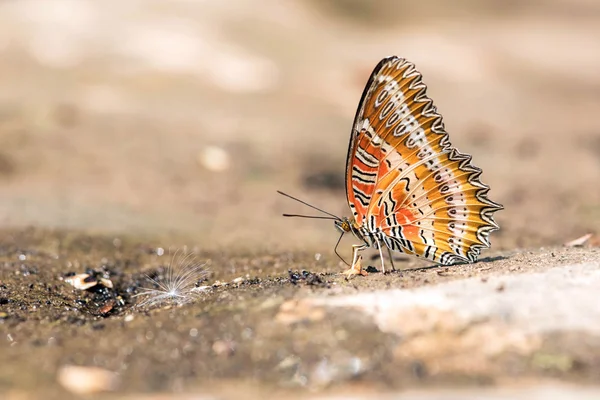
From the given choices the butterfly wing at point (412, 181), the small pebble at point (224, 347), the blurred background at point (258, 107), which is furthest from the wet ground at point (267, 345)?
the blurred background at point (258, 107)

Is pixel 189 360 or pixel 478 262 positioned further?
pixel 478 262

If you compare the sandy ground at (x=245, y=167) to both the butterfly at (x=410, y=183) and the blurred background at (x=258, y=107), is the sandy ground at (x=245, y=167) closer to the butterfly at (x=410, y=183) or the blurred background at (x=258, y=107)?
the blurred background at (x=258, y=107)

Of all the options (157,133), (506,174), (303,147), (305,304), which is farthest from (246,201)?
(305,304)

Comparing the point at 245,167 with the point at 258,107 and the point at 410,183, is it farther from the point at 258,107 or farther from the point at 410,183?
the point at 410,183

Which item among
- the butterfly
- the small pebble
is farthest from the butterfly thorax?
the small pebble

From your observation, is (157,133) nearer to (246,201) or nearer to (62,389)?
(246,201)

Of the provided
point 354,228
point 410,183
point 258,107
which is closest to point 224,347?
point 354,228
